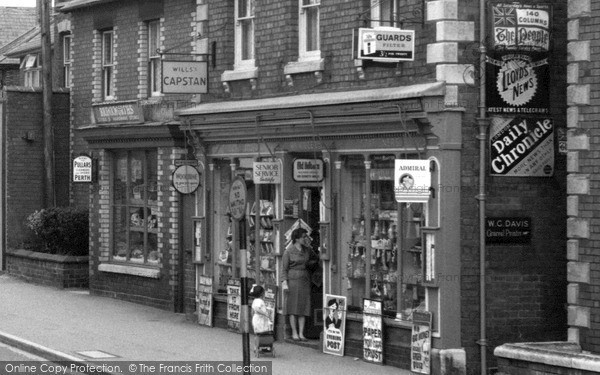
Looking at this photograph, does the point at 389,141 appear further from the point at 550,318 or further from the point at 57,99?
the point at 57,99

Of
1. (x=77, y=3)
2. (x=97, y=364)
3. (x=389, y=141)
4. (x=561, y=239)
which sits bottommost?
(x=97, y=364)

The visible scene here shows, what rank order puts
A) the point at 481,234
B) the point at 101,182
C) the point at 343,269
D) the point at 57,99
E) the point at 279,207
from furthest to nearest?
the point at 57,99
the point at 101,182
the point at 279,207
the point at 343,269
the point at 481,234

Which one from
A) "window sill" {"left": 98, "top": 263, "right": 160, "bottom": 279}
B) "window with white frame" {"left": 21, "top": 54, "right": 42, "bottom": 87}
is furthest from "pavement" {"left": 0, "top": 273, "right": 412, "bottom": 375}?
"window with white frame" {"left": 21, "top": 54, "right": 42, "bottom": 87}

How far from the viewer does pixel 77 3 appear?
2900cm

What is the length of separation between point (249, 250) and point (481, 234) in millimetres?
6120

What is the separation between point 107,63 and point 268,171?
30.1 feet

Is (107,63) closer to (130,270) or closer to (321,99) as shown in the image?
(130,270)

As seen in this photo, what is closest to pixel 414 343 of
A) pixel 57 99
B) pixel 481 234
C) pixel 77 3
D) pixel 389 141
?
pixel 481 234

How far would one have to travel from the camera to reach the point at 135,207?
27125mm

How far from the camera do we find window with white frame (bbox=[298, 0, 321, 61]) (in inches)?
791

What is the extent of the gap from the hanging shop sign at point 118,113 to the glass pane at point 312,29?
645 centimetres

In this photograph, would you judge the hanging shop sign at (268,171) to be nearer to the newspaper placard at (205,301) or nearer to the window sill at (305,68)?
the window sill at (305,68)

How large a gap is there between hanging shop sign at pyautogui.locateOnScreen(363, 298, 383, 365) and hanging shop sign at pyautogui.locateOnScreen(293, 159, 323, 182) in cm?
220

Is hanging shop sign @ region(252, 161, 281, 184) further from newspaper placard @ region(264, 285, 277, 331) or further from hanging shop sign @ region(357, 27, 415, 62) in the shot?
hanging shop sign @ region(357, 27, 415, 62)
